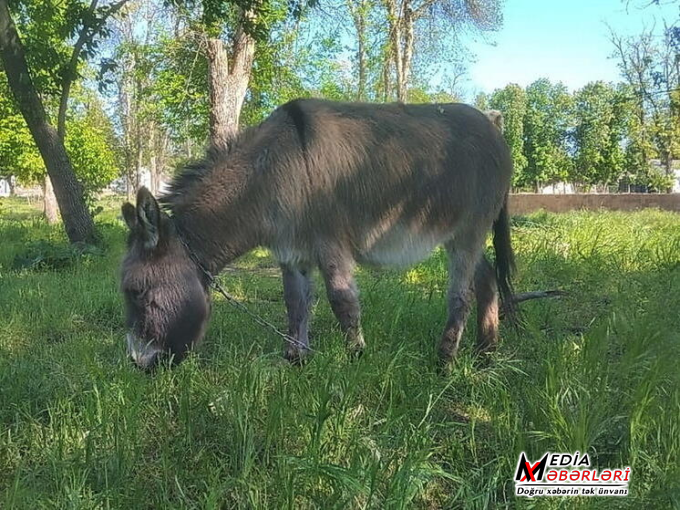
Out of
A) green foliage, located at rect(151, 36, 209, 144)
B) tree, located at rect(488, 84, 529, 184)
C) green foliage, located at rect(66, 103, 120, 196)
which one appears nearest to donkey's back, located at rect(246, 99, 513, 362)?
green foliage, located at rect(151, 36, 209, 144)

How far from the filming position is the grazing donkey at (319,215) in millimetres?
3398

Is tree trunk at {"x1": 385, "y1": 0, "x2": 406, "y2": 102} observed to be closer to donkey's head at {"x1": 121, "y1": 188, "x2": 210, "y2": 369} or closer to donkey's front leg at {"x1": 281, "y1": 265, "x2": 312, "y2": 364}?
donkey's front leg at {"x1": 281, "y1": 265, "x2": 312, "y2": 364}

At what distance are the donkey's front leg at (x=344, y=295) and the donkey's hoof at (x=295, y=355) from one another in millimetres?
310

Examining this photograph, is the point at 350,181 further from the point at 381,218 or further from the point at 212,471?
the point at 212,471

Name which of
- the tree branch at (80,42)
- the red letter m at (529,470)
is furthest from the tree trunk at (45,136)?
the red letter m at (529,470)

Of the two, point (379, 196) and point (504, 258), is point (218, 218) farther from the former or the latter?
point (504, 258)

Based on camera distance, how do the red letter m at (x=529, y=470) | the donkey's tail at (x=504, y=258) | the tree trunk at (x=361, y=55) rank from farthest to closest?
the tree trunk at (x=361, y=55), the donkey's tail at (x=504, y=258), the red letter m at (x=529, y=470)

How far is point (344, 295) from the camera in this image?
3600 mm

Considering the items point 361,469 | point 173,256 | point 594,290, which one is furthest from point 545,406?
point 594,290

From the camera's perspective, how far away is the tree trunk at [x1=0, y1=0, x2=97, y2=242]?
28.0 feet

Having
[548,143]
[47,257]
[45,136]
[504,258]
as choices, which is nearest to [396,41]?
[45,136]

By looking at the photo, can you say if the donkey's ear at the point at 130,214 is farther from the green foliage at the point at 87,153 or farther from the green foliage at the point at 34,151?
the green foliage at the point at 87,153

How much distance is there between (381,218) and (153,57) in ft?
50.2

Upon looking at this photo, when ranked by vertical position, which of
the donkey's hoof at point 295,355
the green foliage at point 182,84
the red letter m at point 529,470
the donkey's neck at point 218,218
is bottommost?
the red letter m at point 529,470
